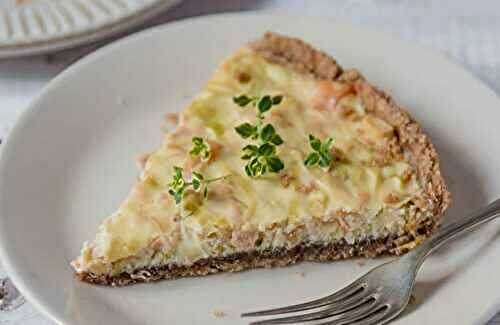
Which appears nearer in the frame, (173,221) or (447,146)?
(173,221)

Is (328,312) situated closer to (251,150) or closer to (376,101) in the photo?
(251,150)

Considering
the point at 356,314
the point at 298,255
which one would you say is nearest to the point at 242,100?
the point at 298,255

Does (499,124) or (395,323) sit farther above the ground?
(499,124)

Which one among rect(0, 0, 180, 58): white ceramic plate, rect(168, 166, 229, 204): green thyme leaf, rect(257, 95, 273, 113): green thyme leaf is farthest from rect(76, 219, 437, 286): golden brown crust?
rect(0, 0, 180, 58): white ceramic plate

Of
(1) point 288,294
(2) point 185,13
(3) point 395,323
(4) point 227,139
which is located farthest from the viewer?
(2) point 185,13

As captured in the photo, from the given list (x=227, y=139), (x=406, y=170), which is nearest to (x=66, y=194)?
(x=227, y=139)

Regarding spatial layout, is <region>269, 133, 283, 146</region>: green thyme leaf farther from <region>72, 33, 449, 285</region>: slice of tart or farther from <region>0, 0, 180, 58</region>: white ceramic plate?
<region>0, 0, 180, 58</region>: white ceramic plate

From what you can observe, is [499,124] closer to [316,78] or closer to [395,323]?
[316,78]

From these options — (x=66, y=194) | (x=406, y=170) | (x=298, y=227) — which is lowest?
(x=66, y=194)
